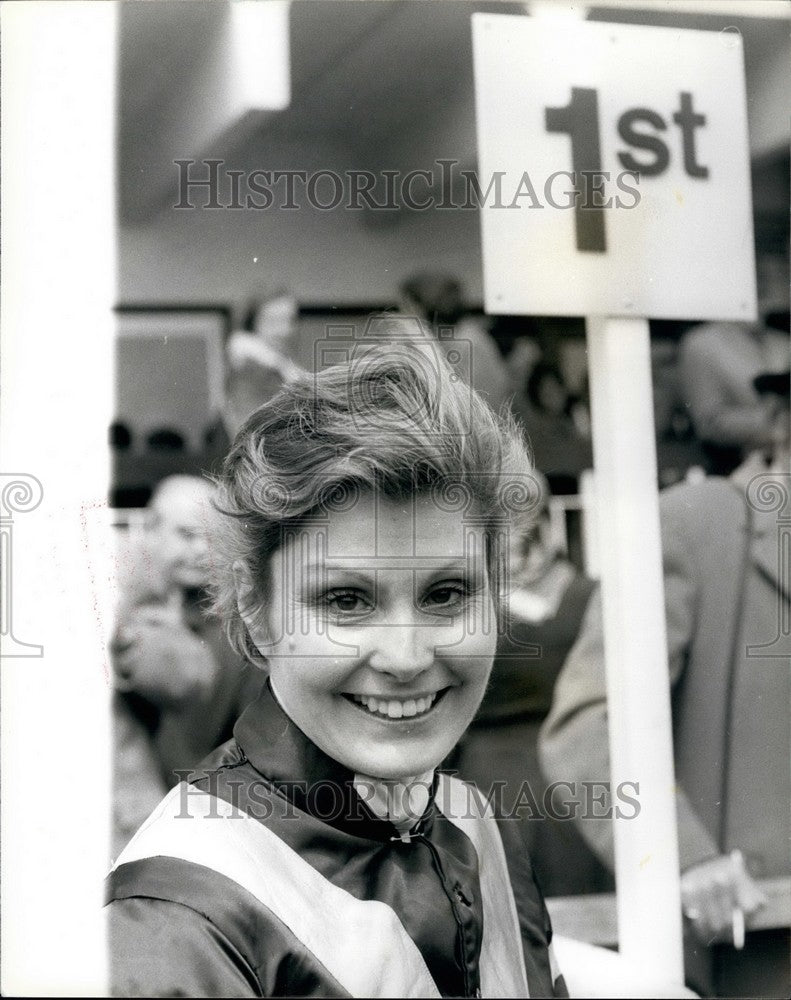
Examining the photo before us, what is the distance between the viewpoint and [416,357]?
5.87 ft

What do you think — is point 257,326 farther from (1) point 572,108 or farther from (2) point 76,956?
(2) point 76,956

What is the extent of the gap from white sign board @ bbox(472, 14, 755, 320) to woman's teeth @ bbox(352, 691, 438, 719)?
594 millimetres

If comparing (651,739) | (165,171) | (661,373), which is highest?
(165,171)

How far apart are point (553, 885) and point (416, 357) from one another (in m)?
0.82

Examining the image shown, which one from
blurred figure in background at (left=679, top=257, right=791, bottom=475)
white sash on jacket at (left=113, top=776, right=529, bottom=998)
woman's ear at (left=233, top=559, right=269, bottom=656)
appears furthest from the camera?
blurred figure in background at (left=679, top=257, right=791, bottom=475)

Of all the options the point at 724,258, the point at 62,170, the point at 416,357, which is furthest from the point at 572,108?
the point at 62,170

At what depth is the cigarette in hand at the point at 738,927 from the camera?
1918 millimetres

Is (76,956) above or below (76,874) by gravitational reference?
below

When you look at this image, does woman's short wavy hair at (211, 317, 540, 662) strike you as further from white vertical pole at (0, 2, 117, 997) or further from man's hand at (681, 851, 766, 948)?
man's hand at (681, 851, 766, 948)

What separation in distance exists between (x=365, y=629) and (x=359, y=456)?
9.4 inches

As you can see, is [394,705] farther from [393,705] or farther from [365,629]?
[365,629]

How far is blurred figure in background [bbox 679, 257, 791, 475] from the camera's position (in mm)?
1965

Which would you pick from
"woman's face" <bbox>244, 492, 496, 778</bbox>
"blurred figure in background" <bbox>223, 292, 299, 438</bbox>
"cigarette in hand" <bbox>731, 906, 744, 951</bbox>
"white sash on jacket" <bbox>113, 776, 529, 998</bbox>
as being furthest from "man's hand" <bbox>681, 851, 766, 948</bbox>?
"blurred figure in background" <bbox>223, 292, 299, 438</bbox>

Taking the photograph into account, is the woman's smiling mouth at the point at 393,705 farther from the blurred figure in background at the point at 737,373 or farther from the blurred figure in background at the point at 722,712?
the blurred figure in background at the point at 737,373
